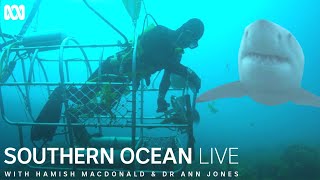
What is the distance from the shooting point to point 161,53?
4211 millimetres

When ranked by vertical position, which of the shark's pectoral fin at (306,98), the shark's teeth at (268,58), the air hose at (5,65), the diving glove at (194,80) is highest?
the air hose at (5,65)

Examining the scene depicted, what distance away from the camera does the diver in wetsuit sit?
4105 millimetres

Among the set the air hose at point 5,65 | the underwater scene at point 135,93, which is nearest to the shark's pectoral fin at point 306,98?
the underwater scene at point 135,93

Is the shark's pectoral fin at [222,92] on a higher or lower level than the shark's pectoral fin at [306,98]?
higher

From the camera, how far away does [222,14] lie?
34.7 m

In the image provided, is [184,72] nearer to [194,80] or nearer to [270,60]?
[194,80]

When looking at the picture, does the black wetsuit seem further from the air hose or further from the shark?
the air hose

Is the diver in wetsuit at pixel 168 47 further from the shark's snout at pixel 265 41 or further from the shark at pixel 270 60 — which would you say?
the shark's snout at pixel 265 41

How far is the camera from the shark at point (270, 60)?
2.85 meters

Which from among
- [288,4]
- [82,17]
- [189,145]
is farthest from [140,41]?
[288,4]

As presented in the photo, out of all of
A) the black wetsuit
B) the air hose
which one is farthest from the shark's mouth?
the air hose

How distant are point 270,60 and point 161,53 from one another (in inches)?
63.8

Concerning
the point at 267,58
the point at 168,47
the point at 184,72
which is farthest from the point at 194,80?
the point at 267,58

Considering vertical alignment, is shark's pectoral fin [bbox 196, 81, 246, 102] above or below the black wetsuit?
below
